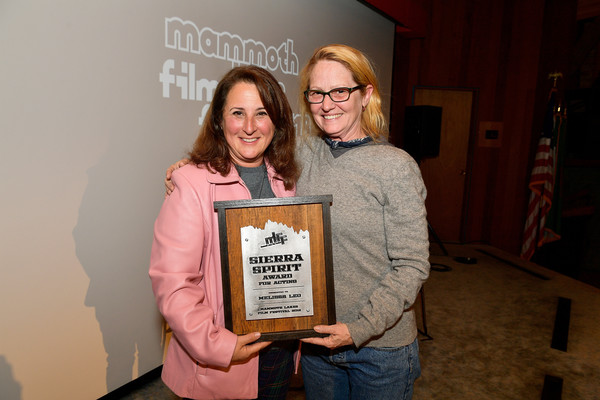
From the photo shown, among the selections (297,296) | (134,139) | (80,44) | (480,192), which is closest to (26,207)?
(134,139)

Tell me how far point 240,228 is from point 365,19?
14.0 ft

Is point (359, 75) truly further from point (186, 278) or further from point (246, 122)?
point (186, 278)

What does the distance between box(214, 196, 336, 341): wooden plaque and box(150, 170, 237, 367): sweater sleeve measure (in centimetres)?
7

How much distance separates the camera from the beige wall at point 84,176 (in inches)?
70.8

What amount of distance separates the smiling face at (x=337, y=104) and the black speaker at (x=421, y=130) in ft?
14.4

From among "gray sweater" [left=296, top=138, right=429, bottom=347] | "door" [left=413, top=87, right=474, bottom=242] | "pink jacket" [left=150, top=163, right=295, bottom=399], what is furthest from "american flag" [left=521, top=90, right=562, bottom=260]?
"pink jacket" [left=150, top=163, right=295, bottom=399]

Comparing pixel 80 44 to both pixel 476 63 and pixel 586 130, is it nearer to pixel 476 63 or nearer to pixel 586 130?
pixel 476 63

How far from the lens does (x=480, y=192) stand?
655 centimetres

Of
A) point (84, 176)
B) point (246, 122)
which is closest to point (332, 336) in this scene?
point (246, 122)

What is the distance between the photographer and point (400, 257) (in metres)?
1.22

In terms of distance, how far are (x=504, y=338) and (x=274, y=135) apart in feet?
9.94

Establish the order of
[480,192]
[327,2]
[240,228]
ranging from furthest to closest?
[480,192], [327,2], [240,228]

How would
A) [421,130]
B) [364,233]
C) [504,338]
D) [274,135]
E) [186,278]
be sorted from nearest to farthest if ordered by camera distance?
[186,278], [364,233], [274,135], [504,338], [421,130]

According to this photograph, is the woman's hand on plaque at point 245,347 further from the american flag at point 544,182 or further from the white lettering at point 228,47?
the american flag at point 544,182
